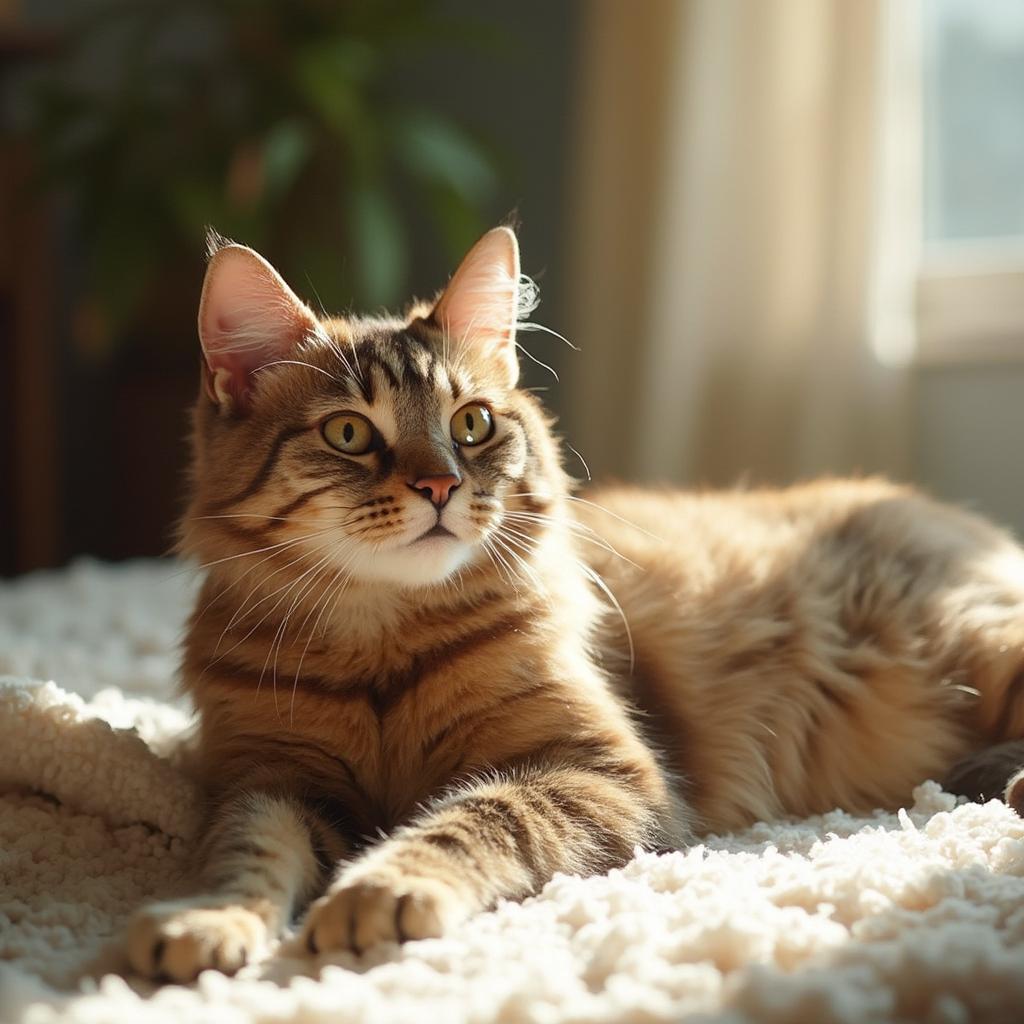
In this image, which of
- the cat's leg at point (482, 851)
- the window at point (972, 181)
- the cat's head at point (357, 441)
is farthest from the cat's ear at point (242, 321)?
the window at point (972, 181)

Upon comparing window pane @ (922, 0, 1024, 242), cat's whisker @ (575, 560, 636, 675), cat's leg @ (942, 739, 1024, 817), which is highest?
window pane @ (922, 0, 1024, 242)

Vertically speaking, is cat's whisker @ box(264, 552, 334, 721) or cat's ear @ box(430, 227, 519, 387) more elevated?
cat's ear @ box(430, 227, 519, 387)

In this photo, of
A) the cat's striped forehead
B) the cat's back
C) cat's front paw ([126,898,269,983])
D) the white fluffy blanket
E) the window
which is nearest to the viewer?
the white fluffy blanket

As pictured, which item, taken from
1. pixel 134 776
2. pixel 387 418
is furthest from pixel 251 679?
pixel 387 418

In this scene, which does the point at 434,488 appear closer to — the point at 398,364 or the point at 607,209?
the point at 398,364

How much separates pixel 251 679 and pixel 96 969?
0.46 meters

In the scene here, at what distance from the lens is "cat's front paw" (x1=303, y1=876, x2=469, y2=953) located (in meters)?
1.03

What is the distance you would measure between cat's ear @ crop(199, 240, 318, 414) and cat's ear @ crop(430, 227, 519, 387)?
20 cm

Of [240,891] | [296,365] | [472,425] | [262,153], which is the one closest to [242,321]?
[296,365]

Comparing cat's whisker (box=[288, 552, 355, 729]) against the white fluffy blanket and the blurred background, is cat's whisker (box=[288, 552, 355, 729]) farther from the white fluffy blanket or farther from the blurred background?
the blurred background

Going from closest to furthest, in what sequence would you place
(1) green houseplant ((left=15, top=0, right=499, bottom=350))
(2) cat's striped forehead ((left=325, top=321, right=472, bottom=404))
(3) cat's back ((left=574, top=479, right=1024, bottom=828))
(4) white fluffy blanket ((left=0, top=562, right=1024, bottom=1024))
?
(4) white fluffy blanket ((left=0, top=562, right=1024, bottom=1024)) < (2) cat's striped forehead ((left=325, top=321, right=472, bottom=404)) < (3) cat's back ((left=574, top=479, right=1024, bottom=828)) < (1) green houseplant ((left=15, top=0, right=499, bottom=350))

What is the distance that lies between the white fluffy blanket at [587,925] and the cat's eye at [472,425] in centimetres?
51

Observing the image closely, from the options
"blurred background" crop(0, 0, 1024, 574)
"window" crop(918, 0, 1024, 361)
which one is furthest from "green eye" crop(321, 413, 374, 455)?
"window" crop(918, 0, 1024, 361)

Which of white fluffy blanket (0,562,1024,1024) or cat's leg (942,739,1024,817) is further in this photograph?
cat's leg (942,739,1024,817)
